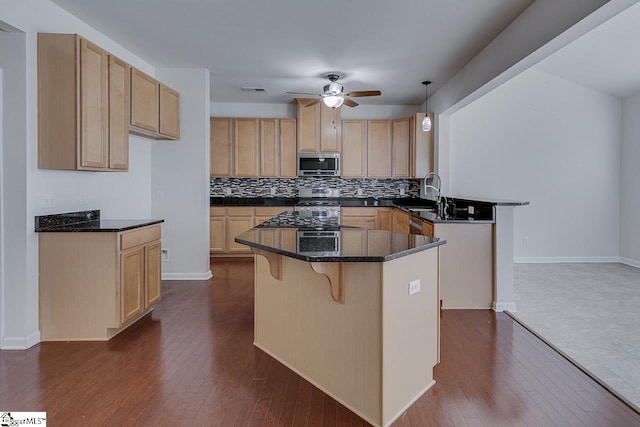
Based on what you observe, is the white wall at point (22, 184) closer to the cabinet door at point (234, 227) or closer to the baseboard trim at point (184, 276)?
the baseboard trim at point (184, 276)

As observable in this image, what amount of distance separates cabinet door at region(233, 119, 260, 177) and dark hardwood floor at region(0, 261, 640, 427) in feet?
12.0

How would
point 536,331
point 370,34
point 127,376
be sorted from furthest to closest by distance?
point 370,34, point 536,331, point 127,376

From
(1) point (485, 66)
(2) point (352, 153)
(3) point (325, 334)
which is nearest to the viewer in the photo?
(3) point (325, 334)

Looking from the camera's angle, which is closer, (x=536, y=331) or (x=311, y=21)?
(x=536, y=331)

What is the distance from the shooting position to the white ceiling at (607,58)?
164 inches

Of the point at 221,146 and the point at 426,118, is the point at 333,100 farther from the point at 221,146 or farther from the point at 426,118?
the point at 221,146

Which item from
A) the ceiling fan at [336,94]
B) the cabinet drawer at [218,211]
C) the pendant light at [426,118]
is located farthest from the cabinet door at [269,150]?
the pendant light at [426,118]

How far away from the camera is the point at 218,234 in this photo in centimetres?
632

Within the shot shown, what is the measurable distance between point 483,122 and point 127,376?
6032 mm

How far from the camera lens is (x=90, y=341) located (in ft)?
9.92

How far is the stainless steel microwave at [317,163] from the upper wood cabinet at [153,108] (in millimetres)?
2264

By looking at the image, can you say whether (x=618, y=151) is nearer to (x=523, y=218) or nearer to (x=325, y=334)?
(x=523, y=218)

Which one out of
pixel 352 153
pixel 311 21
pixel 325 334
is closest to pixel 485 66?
pixel 311 21

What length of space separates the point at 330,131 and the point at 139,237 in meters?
3.96
